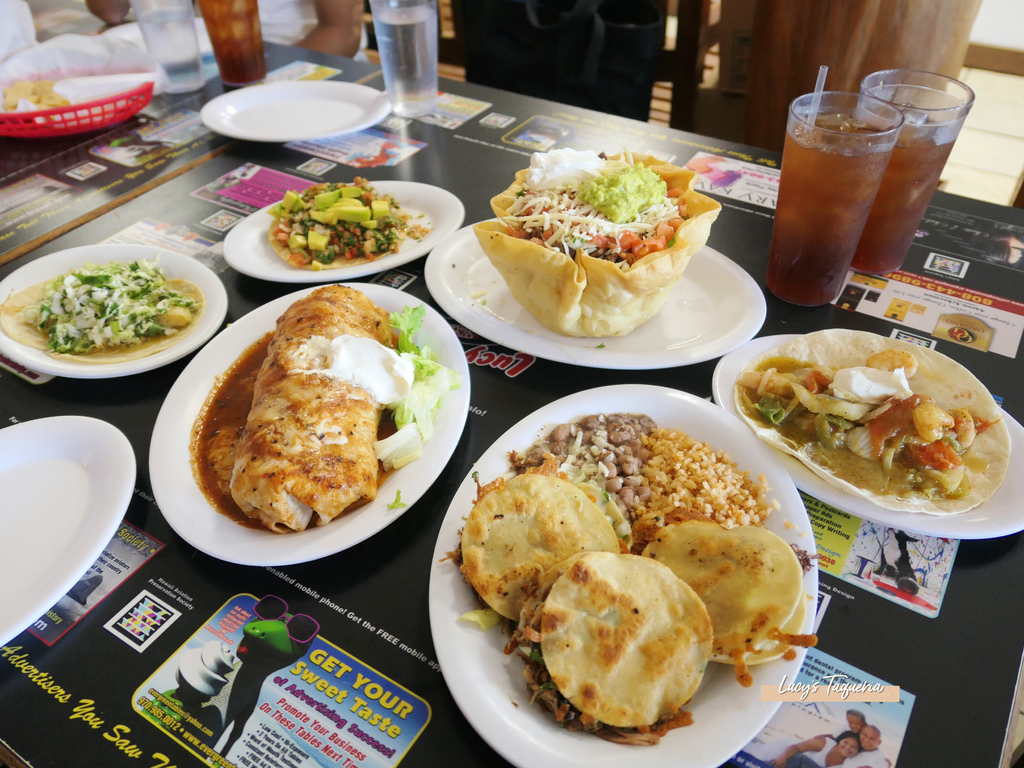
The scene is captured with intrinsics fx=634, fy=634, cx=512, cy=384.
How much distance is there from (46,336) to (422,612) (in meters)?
1.61

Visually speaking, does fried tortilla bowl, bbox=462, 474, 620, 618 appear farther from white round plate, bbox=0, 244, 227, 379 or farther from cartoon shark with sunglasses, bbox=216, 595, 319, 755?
white round plate, bbox=0, 244, 227, 379

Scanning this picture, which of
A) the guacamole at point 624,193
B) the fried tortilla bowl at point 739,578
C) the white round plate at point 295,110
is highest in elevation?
the guacamole at point 624,193

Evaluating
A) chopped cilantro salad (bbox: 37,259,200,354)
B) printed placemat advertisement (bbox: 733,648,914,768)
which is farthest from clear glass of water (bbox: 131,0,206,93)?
printed placemat advertisement (bbox: 733,648,914,768)

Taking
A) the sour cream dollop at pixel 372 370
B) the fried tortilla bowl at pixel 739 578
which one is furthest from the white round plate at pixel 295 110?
the fried tortilla bowl at pixel 739 578

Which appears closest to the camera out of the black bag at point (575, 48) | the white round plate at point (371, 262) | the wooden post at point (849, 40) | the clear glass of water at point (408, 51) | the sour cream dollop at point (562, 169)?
the sour cream dollop at point (562, 169)

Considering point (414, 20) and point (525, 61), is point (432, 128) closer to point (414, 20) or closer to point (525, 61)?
point (414, 20)

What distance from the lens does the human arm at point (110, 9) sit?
4.57m

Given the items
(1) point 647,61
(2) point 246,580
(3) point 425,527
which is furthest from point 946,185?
(2) point 246,580

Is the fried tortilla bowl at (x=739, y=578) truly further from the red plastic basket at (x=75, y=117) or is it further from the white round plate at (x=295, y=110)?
the red plastic basket at (x=75, y=117)

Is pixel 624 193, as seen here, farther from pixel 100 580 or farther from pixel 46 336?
pixel 46 336

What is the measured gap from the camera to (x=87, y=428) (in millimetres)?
1669

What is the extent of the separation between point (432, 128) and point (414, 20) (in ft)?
1.61

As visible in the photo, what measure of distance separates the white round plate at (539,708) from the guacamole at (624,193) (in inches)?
32.4

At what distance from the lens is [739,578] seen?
1228 mm
